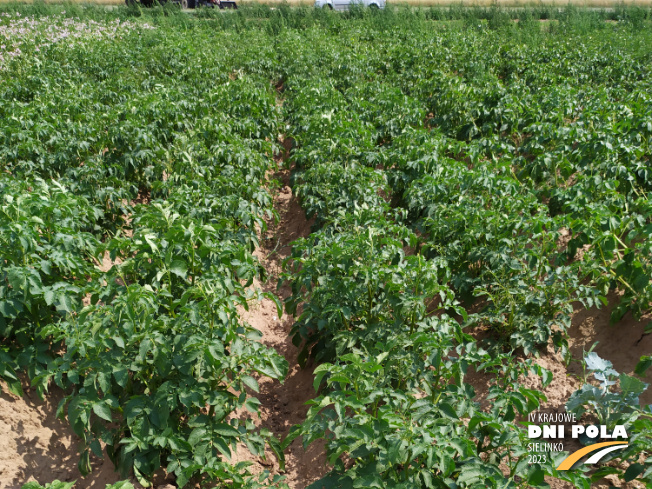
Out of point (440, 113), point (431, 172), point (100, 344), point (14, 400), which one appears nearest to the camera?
point (100, 344)

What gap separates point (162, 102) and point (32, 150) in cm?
186

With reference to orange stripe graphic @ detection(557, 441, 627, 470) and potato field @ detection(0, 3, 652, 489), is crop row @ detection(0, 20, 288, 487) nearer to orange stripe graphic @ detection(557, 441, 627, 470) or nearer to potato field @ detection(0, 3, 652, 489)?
potato field @ detection(0, 3, 652, 489)

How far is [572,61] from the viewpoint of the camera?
35.7 feet

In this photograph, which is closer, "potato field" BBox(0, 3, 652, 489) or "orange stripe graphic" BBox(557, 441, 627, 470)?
"potato field" BBox(0, 3, 652, 489)

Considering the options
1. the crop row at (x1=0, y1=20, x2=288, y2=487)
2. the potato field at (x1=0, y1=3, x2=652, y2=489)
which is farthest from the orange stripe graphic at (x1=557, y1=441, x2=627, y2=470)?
the crop row at (x1=0, y1=20, x2=288, y2=487)

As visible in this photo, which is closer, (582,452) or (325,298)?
(582,452)

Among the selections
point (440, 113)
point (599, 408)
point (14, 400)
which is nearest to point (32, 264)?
point (14, 400)

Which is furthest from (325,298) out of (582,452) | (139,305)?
(582,452)

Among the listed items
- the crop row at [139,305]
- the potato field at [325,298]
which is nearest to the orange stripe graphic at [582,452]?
the potato field at [325,298]

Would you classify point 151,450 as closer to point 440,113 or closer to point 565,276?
point 565,276

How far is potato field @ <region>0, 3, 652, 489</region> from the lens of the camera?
291 centimetres

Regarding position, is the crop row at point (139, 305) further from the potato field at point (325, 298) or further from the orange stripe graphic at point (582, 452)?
the orange stripe graphic at point (582, 452)

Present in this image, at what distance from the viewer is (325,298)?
3742mm

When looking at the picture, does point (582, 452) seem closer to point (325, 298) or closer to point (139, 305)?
point (325, 298)
